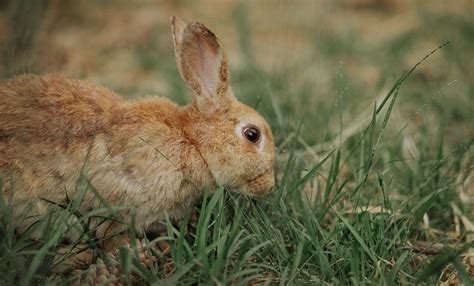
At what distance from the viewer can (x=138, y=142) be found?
3492 millimetres

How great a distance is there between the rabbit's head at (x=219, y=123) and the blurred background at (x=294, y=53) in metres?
0.43

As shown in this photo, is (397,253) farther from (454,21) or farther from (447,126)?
(454,21)

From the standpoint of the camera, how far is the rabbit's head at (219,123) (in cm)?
368

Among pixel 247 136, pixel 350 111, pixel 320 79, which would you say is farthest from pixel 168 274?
pixel 320 79

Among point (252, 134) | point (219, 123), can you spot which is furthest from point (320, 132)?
point (219, 123)

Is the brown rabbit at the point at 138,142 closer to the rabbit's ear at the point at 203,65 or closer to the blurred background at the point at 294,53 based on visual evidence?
the rabbit's ear at the point at 203,65

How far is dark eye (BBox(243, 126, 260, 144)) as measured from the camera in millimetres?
3809

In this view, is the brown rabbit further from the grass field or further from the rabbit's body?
the grass field

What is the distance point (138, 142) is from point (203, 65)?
663 mm

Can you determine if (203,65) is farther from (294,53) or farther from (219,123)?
(294,53)

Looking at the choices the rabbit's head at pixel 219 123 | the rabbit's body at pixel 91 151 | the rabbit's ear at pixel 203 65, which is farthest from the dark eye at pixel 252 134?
the rabbit's body at pixel 91 151

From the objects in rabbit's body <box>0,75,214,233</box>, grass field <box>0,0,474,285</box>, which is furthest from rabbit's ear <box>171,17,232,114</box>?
grass field <box>0,0,474,285</box>

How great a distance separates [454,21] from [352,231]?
158 inches

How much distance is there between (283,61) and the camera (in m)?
5.84
